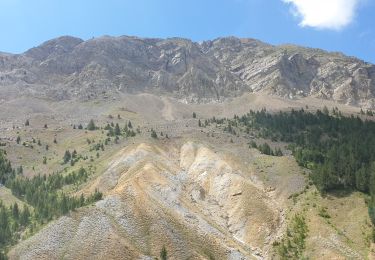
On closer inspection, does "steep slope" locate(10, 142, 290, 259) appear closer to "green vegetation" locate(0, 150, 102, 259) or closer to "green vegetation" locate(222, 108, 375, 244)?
A: "green vegetation" locate(0, 150, 102, 259)

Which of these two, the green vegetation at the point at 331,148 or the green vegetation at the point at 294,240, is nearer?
the green vegetation at the point at 294,240

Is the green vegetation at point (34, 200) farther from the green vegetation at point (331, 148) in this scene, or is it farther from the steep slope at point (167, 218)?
the green vegetation at point (331, 148)

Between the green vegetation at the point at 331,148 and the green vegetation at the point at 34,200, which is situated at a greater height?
the green vegetation at the point at 331,148

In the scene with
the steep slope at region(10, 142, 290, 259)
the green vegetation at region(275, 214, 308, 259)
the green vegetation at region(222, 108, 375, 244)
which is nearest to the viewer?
the steep slope at region(10, 142, 290, 259)

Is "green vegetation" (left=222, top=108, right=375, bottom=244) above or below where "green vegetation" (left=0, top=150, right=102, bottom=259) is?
above

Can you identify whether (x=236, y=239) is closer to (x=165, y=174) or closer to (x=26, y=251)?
(x=165, y=174)

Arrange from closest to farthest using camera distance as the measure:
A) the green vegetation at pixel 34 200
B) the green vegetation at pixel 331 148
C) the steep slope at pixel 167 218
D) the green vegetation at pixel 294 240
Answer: the steep slope at pixel 167 218, the green vegetation at pixel 294 240, the green vegetation at pixel 34 200, the green vegetation at pixel 331 148

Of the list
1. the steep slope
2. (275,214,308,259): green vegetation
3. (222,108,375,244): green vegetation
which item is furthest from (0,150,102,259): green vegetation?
(222,108,375,244): green vegetation

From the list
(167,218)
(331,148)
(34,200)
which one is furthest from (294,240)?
(34,200)

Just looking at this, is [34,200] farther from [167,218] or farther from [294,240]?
[294,240]

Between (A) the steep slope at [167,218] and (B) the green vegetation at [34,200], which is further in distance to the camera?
(B) the green vegetation at [34,200]

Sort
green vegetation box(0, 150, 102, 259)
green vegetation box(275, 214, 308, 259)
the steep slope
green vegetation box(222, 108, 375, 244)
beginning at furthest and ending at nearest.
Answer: green vegetation box(222, 108, 375, 244) → green vegetation box(0, 150, 102, 259) → green vegetation box(275, 214, 308, 259) → the steep slope

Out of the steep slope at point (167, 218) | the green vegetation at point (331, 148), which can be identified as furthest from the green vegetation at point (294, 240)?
the green vegetation at point (331, 148)

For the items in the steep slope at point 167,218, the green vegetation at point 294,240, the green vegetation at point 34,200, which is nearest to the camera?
the steep slope at point 167,218
